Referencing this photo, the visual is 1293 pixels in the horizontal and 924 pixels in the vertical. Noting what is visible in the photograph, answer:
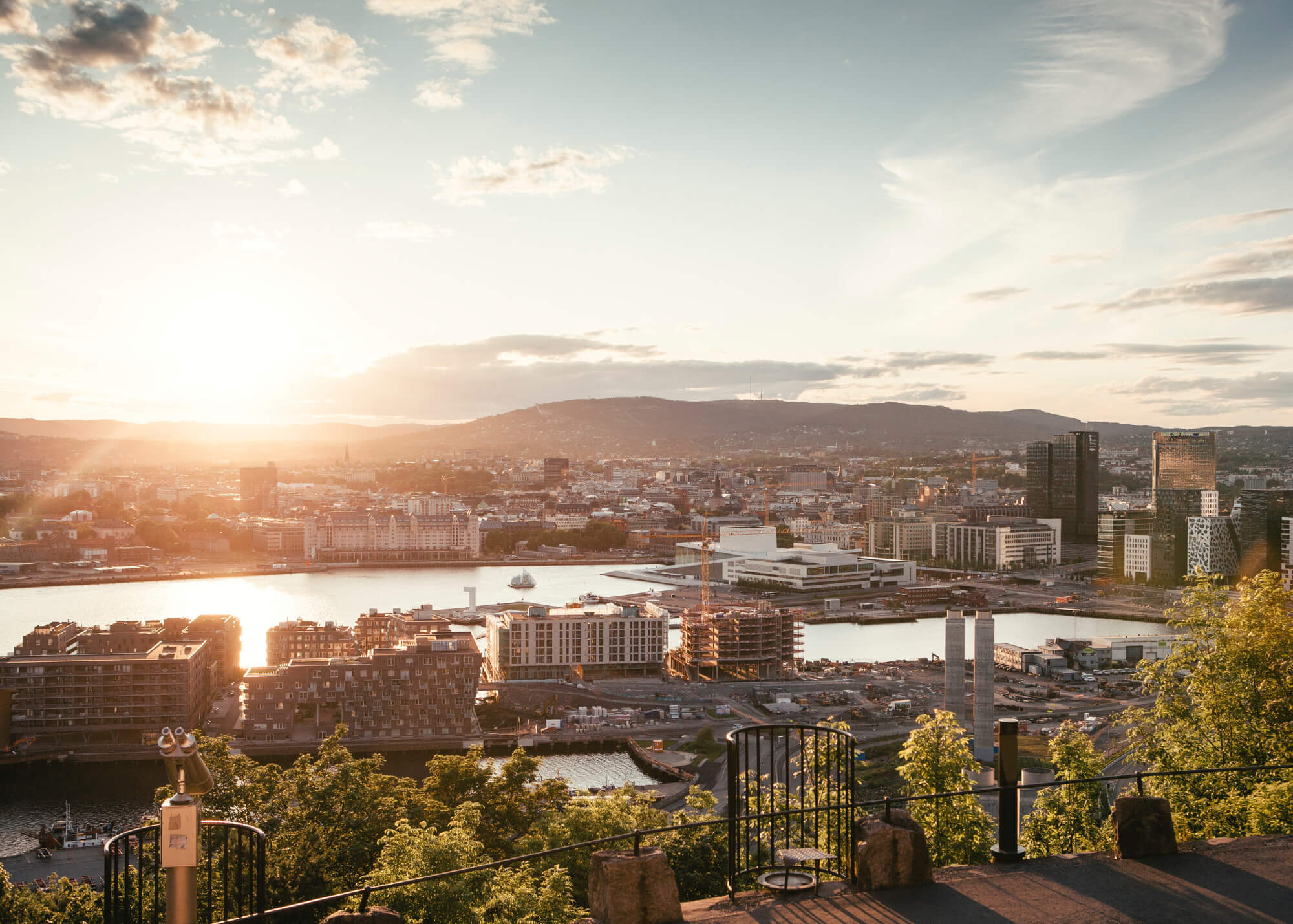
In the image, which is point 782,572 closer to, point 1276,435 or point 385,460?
point 1276,435

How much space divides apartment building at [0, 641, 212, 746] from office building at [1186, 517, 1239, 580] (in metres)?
17.4

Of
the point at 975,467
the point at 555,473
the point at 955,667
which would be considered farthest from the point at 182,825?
the point at 555,473

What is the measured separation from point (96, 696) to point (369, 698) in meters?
2.39

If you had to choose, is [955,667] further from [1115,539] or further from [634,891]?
[1115,539]

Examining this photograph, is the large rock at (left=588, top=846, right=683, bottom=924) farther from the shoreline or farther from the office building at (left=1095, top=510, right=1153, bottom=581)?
the office building at (left=1095, top=510, right=1153, bottom=581)

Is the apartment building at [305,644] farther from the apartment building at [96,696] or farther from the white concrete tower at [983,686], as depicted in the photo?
the white concrete tower at [983,686]

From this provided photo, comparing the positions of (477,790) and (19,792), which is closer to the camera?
(477,790)

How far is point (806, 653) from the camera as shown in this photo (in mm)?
13914

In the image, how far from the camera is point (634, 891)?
3.89 feet

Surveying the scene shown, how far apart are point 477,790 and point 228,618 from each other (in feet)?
22.7

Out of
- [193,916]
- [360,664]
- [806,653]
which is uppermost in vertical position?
[193,916]

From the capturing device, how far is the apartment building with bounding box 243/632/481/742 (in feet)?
27.6

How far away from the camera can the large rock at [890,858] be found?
1.31m

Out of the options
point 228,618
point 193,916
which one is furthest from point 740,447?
point 193,916
